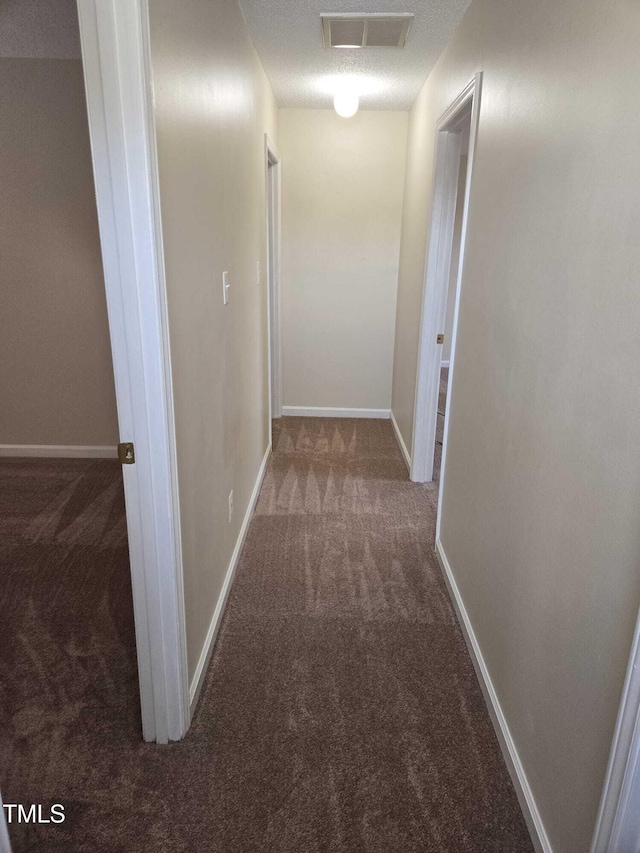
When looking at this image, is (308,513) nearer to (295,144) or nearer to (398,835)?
(398,835)

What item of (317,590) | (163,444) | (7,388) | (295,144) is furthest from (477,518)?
(295,144)

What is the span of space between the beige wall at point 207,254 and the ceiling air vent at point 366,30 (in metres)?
0.40

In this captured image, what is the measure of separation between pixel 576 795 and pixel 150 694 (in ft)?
3.73

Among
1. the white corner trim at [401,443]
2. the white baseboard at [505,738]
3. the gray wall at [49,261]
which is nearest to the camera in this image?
the white baseboard at [505,738]

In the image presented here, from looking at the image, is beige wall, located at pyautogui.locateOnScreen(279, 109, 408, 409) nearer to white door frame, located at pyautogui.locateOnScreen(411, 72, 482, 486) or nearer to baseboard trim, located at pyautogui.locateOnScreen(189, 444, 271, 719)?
white door frame, located at pyautogui.locateOnScreen(411, 72, 482, 486)

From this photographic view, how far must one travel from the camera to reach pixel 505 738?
168 centimetres

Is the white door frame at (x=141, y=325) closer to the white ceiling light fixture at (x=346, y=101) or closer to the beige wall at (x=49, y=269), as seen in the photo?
the beige wall at (x=49, y=269)

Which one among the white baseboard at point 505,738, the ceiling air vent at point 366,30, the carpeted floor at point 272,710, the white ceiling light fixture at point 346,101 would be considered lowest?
the carpeted floor at point 272,710

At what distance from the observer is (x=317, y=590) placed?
2.48 meters

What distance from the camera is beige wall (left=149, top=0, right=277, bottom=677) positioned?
1.51 meters

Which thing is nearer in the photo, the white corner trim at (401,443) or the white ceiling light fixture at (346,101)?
the white ceiling light fixture at (346,101)

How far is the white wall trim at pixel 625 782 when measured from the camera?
1.00 metres

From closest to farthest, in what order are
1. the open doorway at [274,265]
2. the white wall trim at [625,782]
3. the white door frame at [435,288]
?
the white wall trim at [625,782] < the white door frame at [435,288] < the open doorway at [274,265]

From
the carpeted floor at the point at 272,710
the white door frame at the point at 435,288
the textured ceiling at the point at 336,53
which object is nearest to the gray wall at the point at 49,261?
the carpeted floor at the point at 272,710
